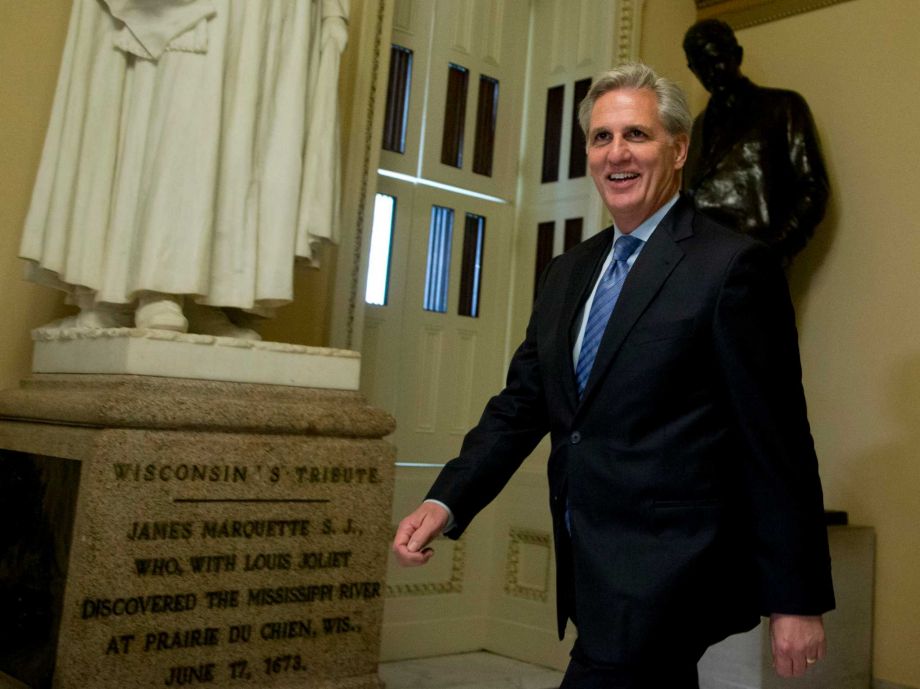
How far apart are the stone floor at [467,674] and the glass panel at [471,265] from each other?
5.25ft

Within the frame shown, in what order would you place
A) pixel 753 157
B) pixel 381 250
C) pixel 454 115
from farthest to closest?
pixel 454 115, pixel 381 250, pixel 753 157

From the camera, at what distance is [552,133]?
197 inches

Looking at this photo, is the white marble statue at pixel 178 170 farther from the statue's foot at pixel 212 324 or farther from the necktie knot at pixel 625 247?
the necktie knot at pixel 625 247

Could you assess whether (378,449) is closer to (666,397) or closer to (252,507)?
(252,507)

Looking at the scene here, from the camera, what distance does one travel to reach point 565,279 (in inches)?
77.3

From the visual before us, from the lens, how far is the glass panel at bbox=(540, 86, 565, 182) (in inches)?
195

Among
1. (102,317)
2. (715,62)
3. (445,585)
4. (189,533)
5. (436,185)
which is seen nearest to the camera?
(189,533)

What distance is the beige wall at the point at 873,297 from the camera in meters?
4.02

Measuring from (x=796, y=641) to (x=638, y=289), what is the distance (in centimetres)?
61

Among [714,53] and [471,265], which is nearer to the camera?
[714,53]

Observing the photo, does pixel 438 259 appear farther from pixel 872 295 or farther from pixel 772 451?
pixel 772 451

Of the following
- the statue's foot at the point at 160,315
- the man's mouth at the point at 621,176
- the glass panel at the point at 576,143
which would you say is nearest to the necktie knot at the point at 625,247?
the man's mouth at the point at 621,176

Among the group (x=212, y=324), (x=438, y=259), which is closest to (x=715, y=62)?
(x=438, y=259)

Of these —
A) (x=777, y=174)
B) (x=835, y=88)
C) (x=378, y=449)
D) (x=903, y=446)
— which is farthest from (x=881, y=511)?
(x=378, y=449)
